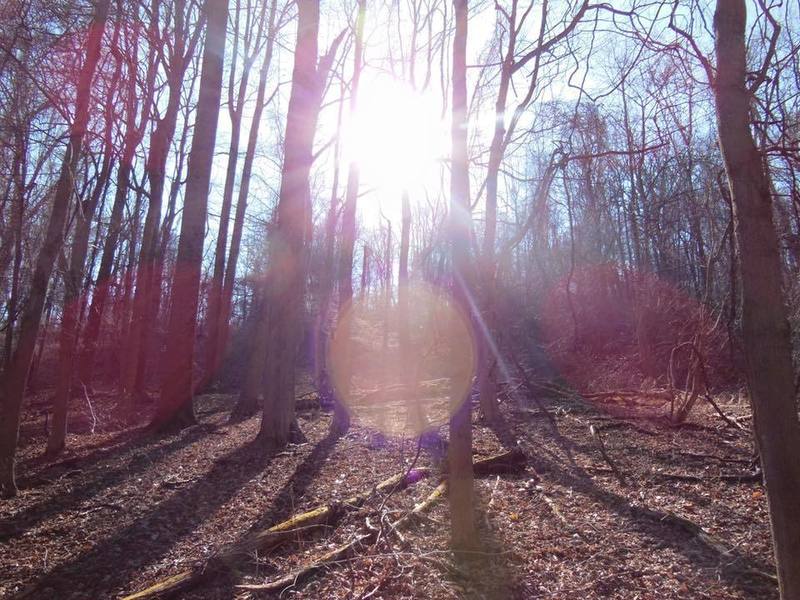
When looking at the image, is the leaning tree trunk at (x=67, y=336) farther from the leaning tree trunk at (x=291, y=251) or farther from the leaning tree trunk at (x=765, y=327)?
the leaning tree trunk at (x=765, y=327)

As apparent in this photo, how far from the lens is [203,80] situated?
32.1 feet

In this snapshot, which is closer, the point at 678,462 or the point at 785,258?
the point at 678,462

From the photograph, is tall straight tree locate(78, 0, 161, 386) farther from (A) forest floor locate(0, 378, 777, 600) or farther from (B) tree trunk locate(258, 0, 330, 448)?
(A) forest floor locate(0, 378, 777, 600)

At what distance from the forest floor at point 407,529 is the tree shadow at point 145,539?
0.02m

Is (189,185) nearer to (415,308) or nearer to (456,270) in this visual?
(456,270)

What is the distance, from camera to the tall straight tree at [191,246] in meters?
9.47

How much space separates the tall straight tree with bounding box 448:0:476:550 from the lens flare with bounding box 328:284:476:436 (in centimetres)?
25

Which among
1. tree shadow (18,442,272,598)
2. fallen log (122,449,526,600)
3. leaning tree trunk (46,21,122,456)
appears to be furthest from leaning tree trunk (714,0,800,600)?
leaning tree trunk (46,21,122,456)

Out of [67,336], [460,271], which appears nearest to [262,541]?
[460,271]

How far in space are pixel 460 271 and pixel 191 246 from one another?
6.74 meters

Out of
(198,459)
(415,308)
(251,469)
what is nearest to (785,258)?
(251,469)

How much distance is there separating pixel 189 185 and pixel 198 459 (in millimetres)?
4829

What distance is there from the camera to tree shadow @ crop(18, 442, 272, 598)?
3834 millimetres

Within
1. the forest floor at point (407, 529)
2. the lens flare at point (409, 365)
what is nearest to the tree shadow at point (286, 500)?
the forest floor at point (407, 529)
